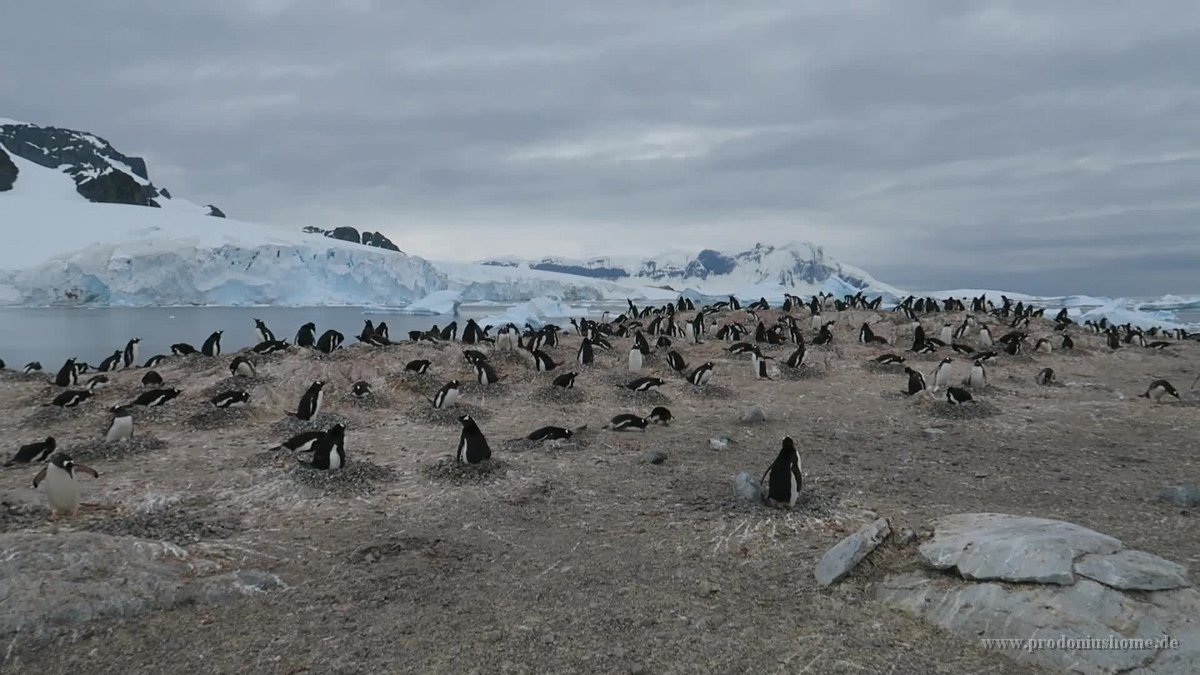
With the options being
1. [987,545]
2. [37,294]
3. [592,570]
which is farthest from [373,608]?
[37,294]

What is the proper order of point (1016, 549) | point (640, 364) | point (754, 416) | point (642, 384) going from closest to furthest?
point (1016, 549), point (754, 416), point (642, 384), point (640, 364)

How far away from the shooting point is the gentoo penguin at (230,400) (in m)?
10.7

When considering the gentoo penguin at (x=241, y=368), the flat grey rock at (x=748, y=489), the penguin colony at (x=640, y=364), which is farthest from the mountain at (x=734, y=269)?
the flat grey rock at (x=748, y=489)

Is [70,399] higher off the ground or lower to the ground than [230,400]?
lower

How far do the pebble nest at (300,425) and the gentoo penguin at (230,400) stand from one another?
681 millimetres

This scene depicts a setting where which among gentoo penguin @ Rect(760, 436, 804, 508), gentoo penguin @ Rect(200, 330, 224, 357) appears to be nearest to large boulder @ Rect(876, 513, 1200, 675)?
gentoo penguin @ Rect(760, 436, 804, 508)

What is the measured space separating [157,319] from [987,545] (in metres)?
55.7

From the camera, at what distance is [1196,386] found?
1429 centimetres

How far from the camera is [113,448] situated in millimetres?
8820

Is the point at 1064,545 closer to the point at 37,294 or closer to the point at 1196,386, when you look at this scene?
the point at 1196,386

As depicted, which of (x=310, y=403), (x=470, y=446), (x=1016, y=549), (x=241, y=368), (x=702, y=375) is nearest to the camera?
(x=1016, y=549)

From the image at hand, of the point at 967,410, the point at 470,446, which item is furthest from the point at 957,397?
the point at 470,446

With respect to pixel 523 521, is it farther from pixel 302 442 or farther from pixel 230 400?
pixel 230 400

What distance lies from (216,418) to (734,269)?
6027 inches
